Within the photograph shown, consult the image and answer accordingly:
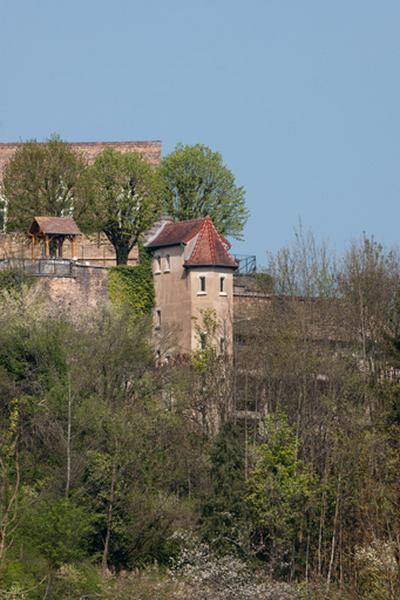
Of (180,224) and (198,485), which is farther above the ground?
(180,224)

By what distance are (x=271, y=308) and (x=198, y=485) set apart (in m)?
13.4

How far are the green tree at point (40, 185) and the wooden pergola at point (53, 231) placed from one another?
3289mm

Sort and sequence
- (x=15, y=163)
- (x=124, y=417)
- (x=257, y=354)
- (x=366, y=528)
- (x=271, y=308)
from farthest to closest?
(x=15, y=163), (x=271, y=308), (x=257, y=354), (x=124, y=417), (x=366, y=528)

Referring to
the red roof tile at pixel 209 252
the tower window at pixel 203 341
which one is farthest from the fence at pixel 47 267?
the tower window at pixel 203 341

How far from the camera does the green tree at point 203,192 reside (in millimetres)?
70938

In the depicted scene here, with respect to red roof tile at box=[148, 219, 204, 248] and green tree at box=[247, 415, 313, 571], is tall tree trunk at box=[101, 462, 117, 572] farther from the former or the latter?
red roof tile at box=[148, 219, 204, 248]

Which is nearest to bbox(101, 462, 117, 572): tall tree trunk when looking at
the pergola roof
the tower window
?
the tower window

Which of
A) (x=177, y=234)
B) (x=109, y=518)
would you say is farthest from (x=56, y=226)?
(x=109, y=518)

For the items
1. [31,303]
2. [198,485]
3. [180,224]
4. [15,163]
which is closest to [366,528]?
[198,485]

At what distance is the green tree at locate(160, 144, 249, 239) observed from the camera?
70.9m

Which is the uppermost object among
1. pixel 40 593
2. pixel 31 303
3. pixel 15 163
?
pixel 15 163

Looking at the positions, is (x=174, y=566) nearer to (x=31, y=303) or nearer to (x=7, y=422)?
(x=7, y=422)

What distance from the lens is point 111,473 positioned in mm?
47875

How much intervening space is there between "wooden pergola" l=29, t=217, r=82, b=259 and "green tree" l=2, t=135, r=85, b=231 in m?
3.29
